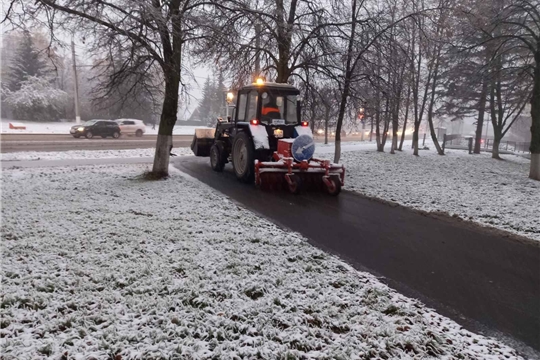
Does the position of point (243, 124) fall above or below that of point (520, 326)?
above

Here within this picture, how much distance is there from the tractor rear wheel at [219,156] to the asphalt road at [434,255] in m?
3.28

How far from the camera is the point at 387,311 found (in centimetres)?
345

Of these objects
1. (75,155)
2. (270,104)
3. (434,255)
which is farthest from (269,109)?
(75,155)

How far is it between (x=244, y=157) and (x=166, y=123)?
95.7 inches

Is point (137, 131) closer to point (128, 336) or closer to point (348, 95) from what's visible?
point (348, 95)

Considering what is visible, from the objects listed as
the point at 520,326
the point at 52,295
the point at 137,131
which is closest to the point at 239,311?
the point at 52,295

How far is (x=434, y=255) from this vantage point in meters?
5.00

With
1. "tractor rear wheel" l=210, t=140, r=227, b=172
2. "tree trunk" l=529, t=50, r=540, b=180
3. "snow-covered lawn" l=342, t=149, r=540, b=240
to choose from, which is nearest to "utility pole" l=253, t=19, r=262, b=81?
"tractor rear wheel" l=210, t=140, r=227, b=172

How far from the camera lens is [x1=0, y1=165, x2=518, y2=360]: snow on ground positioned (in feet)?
9.21

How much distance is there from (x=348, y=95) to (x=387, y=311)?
33.9 ft

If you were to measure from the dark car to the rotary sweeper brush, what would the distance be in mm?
16635

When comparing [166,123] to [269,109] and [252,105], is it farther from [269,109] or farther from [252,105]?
[269,109]

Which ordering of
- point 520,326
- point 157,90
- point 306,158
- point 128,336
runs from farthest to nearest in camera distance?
point 157,90, point 306,158, point 520,326, point 128,336

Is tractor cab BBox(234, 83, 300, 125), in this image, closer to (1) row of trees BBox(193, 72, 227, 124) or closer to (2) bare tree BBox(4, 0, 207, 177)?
(2) bare tree BBox(4, 0, 207, 177)
